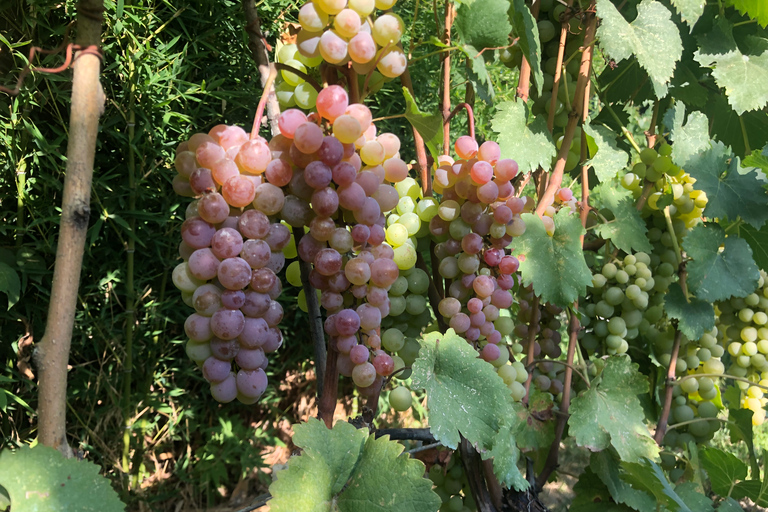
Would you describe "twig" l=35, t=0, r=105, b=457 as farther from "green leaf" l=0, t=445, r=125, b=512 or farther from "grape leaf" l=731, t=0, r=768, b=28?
"grape leaf" l=731, t=0, r=768, b=28

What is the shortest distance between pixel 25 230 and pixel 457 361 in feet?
2.64

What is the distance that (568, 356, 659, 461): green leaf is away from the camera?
2.06ft

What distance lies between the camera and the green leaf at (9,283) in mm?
759

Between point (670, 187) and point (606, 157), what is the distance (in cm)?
17

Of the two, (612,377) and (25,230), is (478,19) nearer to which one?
(612,377)

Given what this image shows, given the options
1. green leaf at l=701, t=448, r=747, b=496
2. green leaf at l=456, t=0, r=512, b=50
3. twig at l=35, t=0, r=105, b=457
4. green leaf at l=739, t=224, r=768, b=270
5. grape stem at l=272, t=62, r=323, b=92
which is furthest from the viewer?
green leaf at l=739, t=224, r=768, b=270

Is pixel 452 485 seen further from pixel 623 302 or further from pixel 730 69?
pixel 730 69

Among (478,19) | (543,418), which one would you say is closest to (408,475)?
(543,418)

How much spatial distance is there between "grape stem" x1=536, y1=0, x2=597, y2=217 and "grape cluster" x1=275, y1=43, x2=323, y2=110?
A: 33cm

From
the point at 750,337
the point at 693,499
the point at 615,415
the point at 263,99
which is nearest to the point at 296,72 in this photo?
the point at 263,99

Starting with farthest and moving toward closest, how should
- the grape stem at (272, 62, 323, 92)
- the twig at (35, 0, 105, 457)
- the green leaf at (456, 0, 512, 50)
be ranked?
the green leaf at (456, 0, 512, 50) < the grape stem at (272, 62, 323, 92) < the twig at (35, 0, 105, 457)

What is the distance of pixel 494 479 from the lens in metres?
0.61

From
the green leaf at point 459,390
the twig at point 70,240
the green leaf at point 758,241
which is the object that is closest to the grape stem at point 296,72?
the twig at point 70,240

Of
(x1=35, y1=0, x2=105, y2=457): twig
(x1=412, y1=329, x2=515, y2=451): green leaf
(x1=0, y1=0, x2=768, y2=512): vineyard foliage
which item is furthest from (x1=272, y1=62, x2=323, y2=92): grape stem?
(x1=412, y1=329, x2=515, y2=451): green leaf
